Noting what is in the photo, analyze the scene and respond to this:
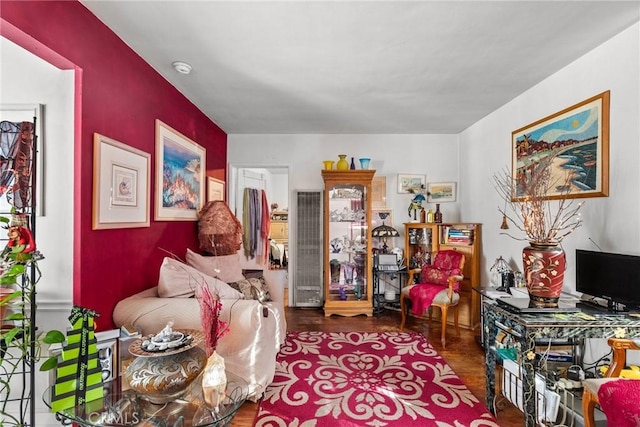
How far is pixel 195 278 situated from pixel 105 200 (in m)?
0.78

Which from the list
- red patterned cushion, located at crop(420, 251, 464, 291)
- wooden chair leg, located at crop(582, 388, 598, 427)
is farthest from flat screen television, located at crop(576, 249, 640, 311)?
red patterned cushion, located at crop(420, 251, 464, 291)

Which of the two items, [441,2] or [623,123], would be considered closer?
[441,2]

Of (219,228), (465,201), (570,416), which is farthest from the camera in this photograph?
(465,201)

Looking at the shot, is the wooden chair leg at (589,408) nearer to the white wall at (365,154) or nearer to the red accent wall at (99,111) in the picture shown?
the red accent wall at (99,111)

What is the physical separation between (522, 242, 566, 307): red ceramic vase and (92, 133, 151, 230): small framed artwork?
8.77ft

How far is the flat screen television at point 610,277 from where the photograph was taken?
1.79 metres

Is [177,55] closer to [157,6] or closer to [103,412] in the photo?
[157,6]

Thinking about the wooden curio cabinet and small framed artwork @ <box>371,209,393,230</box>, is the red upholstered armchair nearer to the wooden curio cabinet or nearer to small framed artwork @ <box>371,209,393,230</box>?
the wooden curio cabinet

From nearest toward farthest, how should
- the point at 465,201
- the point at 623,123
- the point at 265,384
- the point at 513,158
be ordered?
the point at 623,123
the point at 265,384
the point at 513,158
the point at 465,201

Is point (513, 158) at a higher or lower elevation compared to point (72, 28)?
lower

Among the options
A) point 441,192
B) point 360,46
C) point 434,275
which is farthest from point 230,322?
point 441,192

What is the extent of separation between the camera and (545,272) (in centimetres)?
187

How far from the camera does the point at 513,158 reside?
3.10 meters

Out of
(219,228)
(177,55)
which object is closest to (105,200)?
(177,55)
